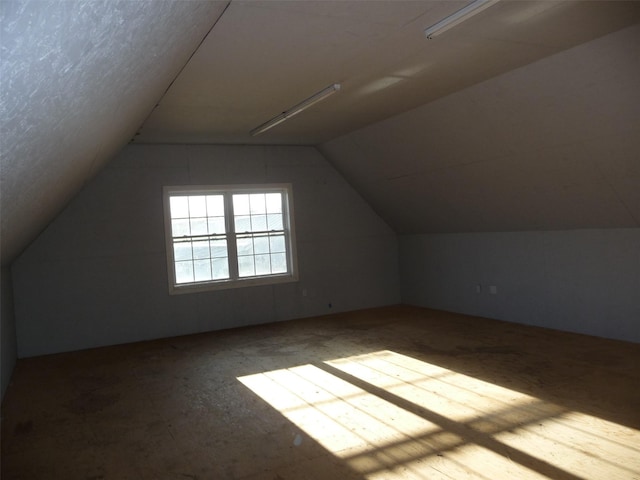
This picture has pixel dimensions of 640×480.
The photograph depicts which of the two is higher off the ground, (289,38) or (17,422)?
(289,38)

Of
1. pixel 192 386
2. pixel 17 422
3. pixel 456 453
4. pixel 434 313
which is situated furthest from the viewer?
pixel 434 313

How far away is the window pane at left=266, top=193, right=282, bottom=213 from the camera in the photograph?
8.70 m

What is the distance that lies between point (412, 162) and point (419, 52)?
293 centimetres

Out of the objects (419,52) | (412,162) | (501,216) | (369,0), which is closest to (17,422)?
(369,0)

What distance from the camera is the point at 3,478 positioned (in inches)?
130

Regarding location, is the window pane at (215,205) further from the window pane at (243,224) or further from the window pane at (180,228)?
the window pane at (180,228)

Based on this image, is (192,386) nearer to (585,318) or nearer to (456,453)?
(456,453)

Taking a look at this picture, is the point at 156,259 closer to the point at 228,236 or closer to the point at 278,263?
the point at 228,236

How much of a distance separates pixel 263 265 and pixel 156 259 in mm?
1762

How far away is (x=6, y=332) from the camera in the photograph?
5.63 metres

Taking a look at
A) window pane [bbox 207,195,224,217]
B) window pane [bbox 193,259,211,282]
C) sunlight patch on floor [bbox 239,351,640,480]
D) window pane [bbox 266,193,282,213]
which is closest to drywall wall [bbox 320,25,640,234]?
window pane [bbox 266,193,282,213]

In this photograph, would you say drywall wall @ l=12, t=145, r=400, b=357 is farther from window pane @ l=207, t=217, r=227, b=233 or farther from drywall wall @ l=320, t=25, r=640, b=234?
drywall wall @ l=320, t=25, r=640, b=234

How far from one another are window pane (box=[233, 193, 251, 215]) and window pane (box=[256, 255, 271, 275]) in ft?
2.58

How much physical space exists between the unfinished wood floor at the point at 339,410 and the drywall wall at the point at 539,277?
34 centimetres
